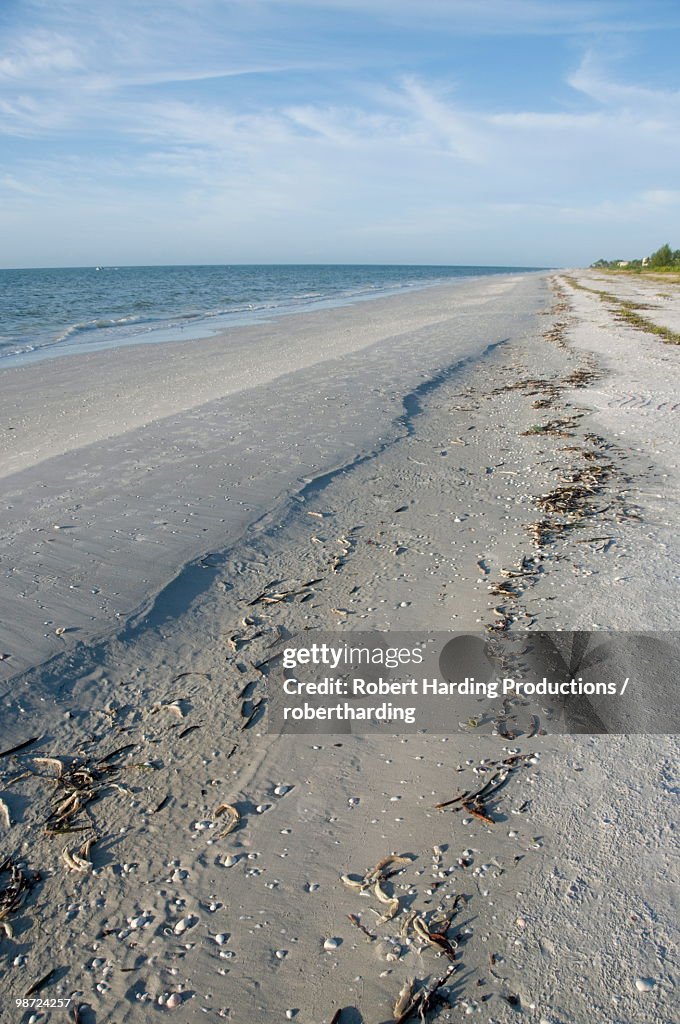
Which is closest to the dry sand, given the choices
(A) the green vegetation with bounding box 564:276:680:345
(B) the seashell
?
(B) the seashell

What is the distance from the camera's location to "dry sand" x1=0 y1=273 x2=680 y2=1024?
2111 millimetres

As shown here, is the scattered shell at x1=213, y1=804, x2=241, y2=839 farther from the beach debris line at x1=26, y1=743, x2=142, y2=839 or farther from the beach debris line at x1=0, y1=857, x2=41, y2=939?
the beach debris line at x1=0, y1=857, x2=41, y2=939

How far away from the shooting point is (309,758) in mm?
3105

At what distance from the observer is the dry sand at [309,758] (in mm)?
2111

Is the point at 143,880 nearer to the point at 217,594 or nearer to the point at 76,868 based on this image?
the point at 76,868

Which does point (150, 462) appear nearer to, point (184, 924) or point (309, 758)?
point (309, 758)

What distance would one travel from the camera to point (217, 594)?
4.50 meters

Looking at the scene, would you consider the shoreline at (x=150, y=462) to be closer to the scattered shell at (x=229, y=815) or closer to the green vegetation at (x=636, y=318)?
the scattered shell at (x=229, y=815)

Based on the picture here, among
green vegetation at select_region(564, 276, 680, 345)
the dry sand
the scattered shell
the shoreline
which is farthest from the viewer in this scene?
green vegetation at select_region(564, 276, 680, 345)

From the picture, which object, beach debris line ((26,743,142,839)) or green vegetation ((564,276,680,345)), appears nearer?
beach debris line ((26,743,142,839))

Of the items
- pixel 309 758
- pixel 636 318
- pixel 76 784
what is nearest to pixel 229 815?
pixel 309 758

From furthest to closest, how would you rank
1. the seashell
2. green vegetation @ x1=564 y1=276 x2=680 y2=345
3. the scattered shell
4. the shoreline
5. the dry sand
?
green vegetation @ x1=564 y1=276 x2=680 y2=345 → the shoreline → the scattered shell → the seashell → the dry sand

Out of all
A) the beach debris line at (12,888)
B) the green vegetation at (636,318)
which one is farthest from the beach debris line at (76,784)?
the green vegetation at (636,318)

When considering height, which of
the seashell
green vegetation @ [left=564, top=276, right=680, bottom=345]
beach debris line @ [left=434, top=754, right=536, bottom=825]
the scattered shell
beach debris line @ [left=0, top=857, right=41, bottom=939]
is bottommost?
beach debris line @ [left=0, top=857, right=41, bottom=939]
